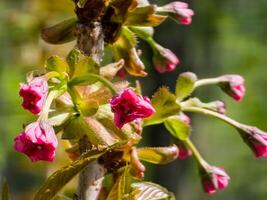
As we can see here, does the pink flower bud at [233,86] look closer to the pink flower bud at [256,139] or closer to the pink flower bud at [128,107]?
the pink flower bud at [256,139]

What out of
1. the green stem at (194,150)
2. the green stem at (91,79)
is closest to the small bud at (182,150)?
the green stem at (194,150)

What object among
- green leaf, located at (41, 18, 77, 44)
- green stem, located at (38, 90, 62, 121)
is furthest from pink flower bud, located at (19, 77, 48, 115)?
green leaf, located at (41, 18, 77, 44)

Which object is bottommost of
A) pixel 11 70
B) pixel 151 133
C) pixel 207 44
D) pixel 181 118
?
pixel 207 44

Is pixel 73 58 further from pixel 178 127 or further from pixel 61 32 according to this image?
pixel 178 127

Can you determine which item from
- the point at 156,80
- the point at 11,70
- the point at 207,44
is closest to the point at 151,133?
the point at 156,80

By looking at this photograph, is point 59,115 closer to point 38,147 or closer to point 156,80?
point 38,147
